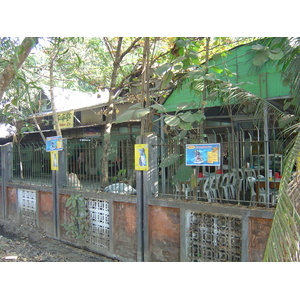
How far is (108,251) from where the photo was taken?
18.4ft

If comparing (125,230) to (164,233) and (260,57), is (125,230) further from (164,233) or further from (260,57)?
(260,57)

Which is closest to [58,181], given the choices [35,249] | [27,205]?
[35,249]

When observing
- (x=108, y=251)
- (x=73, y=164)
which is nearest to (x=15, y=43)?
(x=73, y=164)

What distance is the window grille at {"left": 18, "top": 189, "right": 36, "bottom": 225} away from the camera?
7372mm

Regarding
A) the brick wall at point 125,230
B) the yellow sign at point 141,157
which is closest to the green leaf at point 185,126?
the yellow sign at point 141,157

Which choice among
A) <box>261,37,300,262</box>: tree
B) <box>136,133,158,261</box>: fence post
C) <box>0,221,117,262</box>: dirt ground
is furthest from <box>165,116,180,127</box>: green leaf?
<box>0,221,117,262</box>: dirt ground

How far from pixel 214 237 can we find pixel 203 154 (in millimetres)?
1237

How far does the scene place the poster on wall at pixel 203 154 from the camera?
4277 mm

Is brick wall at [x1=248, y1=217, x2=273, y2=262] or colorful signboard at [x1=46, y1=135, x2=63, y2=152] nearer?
brick wall at [x1=248, y1=217, x2=273, y2=262]

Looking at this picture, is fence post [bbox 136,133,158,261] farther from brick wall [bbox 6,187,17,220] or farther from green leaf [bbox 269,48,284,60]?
brick wall [bbox 6,187,17,220]

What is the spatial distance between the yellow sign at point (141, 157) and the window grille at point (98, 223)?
118 centimetres

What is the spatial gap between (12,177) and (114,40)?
503 centimetres

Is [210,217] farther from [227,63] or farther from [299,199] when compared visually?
[227,63]

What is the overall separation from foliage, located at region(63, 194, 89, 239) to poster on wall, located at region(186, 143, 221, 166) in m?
2.69
